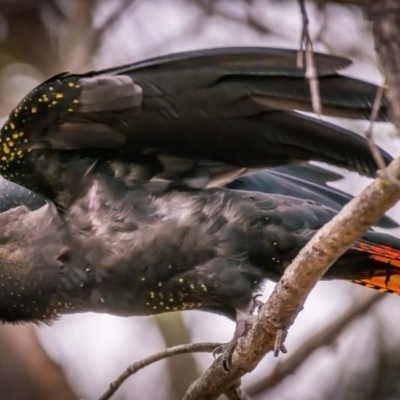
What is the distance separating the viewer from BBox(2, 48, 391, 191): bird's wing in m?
3.29

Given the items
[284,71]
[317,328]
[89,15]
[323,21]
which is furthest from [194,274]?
[89,15]

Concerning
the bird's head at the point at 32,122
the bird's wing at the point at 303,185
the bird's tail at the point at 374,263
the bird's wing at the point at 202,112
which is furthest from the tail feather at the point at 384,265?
the bird's head at the point at 32,122

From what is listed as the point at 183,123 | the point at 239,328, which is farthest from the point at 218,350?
the point at 183,123

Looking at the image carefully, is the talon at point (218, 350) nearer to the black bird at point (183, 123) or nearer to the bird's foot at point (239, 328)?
the bird's foot at point (239, 328)

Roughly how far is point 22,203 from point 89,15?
191cm

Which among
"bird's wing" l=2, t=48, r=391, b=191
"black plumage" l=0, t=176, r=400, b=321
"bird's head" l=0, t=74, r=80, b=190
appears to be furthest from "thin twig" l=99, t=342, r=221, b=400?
"bird's head" l=0, t=74, r=80, b=190

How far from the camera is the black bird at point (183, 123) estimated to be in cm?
328

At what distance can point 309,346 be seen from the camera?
196 inches

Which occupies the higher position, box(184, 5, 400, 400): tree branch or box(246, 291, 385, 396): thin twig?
box(246, 291, 385, 396): thin twig

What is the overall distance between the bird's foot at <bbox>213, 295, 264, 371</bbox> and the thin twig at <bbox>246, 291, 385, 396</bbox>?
4.41 feet

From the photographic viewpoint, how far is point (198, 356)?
533 cm

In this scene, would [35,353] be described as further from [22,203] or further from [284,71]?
[284,71]

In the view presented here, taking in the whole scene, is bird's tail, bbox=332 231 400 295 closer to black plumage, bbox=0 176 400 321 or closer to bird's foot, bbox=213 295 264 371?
black plumage, bbox=0 176 400 321

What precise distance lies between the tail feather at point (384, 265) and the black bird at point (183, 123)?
0.39 m
